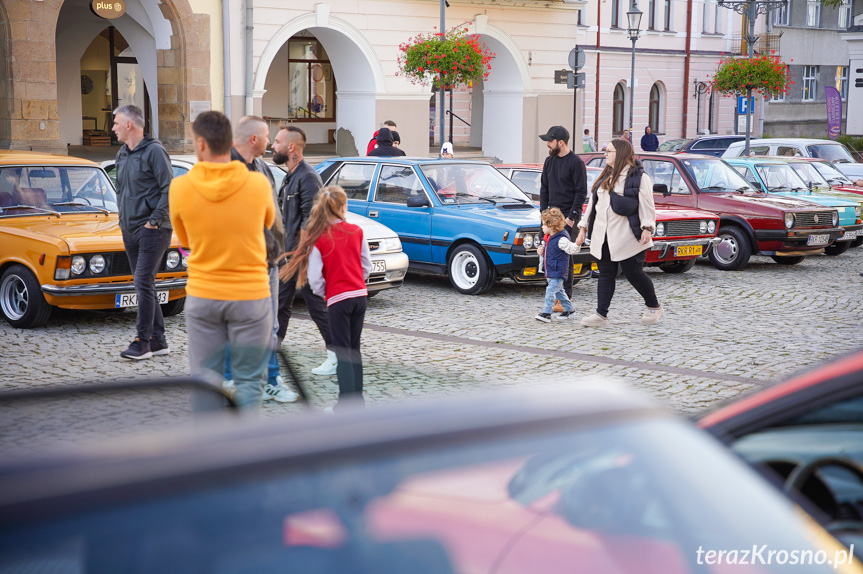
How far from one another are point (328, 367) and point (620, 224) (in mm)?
5537

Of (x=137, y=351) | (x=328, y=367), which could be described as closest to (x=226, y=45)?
(x=137, y=351)

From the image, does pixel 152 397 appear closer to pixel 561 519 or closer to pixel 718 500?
pixel 561 519

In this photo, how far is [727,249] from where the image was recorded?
14414 millimetres

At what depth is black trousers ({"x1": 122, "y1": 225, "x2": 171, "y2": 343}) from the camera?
24.8 ft

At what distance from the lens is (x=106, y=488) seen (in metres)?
1.14

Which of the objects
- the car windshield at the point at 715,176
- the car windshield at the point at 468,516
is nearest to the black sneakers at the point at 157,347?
the car windshield at the point at 468,516

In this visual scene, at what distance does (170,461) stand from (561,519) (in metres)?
0.56

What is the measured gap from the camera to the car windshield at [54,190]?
950cm

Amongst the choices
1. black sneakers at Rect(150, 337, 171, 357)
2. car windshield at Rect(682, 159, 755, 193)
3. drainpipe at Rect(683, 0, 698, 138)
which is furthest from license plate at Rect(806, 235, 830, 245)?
drainpipe at Rect(683, 0, 698, 138)

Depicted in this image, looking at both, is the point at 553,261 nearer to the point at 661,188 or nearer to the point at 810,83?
the point at 661,188

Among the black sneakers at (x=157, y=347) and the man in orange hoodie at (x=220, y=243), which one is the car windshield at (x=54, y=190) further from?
the man in orange hoodie at (x=220, y=243)

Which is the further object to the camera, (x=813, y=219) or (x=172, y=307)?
(x=813, y=219)

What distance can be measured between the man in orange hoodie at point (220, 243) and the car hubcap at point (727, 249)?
10.8 metres

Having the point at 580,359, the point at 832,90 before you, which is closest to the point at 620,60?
the point at 832,90
